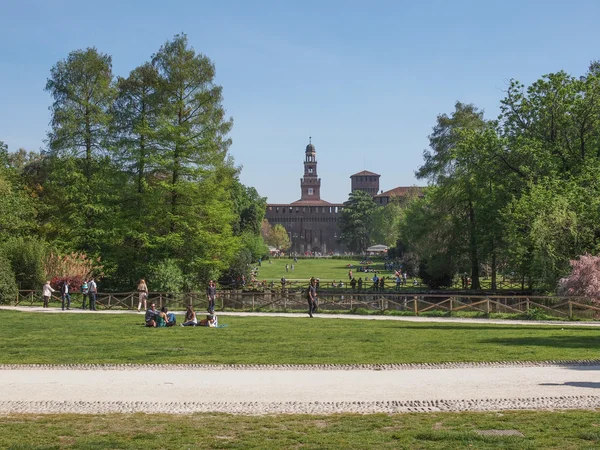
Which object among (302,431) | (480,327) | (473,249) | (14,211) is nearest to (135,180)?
(14,211)

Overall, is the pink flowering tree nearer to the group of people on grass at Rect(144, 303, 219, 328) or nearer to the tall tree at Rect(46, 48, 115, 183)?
the group of people on grass at Rect(144, 303, 219, 328)

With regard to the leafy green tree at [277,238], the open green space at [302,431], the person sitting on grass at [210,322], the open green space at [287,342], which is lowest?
the open green space at [302,431]

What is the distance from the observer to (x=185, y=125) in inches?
1695

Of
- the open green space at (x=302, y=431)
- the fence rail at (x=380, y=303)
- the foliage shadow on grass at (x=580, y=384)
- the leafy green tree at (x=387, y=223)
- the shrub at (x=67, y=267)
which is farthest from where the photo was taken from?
the leafy green tree at (x=387, y=223)

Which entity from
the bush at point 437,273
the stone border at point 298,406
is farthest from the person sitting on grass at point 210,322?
the bush at point 437,273

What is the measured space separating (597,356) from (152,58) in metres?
35.5

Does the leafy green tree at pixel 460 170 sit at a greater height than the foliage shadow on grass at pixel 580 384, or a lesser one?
greater

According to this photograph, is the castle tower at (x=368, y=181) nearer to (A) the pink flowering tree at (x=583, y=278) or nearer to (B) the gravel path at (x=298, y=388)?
(A) the pink flowering tree at (x=583, y=278)

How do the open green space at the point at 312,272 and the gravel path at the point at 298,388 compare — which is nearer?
the gravel path at the point at 298,388

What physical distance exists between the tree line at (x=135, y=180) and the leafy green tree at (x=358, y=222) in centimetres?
9921

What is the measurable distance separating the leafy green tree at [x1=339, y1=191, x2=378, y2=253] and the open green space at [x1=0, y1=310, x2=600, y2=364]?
398ft

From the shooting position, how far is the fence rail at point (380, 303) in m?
28.6

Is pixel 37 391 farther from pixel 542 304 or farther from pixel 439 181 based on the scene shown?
pixel 439 181

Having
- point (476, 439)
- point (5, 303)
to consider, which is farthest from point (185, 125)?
point (476, 439)
